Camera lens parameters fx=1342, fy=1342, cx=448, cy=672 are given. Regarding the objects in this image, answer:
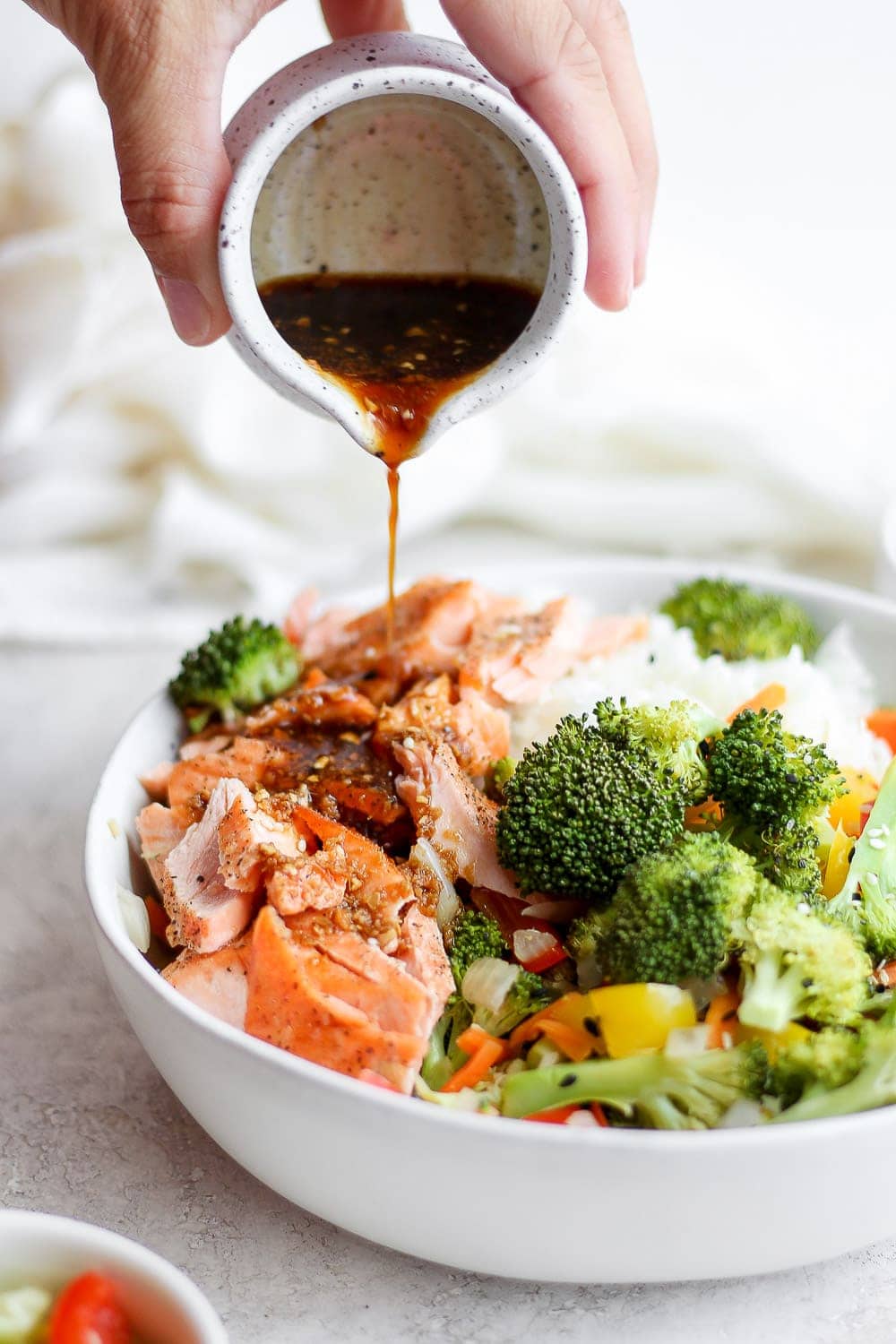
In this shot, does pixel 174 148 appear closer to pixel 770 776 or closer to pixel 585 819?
pixel 585 819

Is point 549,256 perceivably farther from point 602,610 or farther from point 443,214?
point 602,610

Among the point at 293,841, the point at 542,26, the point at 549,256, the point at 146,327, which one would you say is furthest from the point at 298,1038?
the point at 146,327

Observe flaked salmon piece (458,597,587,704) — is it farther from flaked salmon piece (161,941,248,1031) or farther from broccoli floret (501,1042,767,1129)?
broccoli floret (501,1042,767,1129)

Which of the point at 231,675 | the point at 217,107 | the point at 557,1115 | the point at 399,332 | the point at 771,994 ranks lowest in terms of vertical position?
the point at 557,1115

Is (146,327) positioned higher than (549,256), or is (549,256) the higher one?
(549,256)

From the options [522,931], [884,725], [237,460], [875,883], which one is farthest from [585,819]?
[237,460]

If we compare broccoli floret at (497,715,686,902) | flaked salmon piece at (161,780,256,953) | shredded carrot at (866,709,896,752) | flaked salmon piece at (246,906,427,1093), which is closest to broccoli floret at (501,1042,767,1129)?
flaked salmon piece at (246,906,427,1093)

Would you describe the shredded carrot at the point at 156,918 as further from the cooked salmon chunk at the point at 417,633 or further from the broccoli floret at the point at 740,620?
the broccoli floret at the point at 740,620
